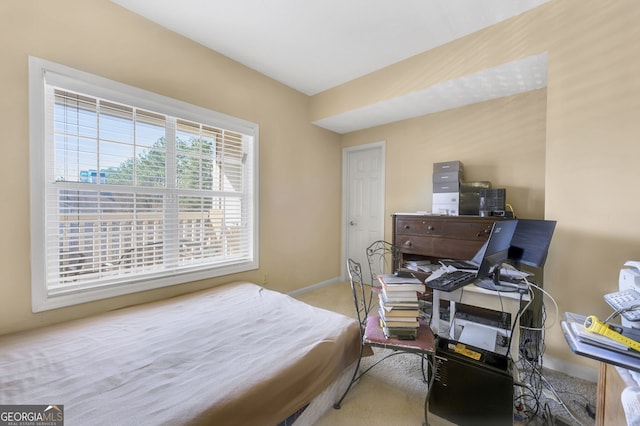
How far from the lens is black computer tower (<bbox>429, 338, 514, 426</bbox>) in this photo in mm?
1283

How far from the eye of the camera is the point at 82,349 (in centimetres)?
142

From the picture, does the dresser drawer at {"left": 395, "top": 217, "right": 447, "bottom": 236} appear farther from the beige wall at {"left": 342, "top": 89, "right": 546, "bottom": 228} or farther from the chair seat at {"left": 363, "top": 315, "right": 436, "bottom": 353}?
the chair seat at {"left": 363, "top": 315, "right": 436, "bottom": 353}

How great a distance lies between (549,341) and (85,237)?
3.75 meters

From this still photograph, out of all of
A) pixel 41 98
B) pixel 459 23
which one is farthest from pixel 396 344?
pixel 41 98

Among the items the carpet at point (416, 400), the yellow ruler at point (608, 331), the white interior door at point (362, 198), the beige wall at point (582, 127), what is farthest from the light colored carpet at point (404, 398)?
the white interior door at point (362, 198)

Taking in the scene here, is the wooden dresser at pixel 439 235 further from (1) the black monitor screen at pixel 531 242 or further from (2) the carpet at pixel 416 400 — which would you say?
(2) the carpet at pixel 416 400

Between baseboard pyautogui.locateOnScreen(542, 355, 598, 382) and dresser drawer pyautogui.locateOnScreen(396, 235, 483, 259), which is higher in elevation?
dresser drawer pyautogui.locateOnScreen(396, 235, 483, 259)

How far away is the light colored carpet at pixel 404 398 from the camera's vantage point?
1437mm

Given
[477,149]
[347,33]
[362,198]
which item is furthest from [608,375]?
[362,198]

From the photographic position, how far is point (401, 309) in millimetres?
1482

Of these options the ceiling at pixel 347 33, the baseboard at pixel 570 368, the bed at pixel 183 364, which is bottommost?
the baseboard at pixel 570 368

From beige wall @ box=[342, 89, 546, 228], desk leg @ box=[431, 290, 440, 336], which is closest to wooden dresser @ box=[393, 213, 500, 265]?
beige wall @ box=[342, 89, 546, 228]

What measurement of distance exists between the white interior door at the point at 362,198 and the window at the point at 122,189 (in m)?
1.95

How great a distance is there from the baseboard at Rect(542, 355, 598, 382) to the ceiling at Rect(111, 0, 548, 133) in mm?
2441
